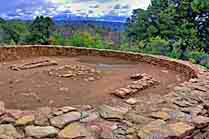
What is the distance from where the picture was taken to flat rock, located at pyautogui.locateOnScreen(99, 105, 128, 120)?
2.76m

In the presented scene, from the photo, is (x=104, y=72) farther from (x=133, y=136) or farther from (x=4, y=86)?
(x=133, y=136)

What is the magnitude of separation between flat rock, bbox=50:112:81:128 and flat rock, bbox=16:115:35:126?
0.51 feet

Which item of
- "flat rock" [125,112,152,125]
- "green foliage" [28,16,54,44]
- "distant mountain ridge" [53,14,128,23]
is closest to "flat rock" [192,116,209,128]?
"flat rock" [125,112,152,125]

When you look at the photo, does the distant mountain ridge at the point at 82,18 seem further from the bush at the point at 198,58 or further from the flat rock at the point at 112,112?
the flat rock at the point at 112,112

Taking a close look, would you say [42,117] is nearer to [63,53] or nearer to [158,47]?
[63,53]

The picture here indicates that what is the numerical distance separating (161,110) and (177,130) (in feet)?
1.26

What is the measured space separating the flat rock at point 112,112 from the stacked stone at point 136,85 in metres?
1.03

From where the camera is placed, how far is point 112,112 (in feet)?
9.35

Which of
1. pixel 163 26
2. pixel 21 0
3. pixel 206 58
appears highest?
pixel 21 0

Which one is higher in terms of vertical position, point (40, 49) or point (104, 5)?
point (104, 5)

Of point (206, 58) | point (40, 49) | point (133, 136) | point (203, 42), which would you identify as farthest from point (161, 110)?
point (203, 42)

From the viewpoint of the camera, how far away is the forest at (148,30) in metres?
10.5

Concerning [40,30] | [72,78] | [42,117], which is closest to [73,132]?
[42,117]

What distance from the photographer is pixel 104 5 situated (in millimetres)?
10859
